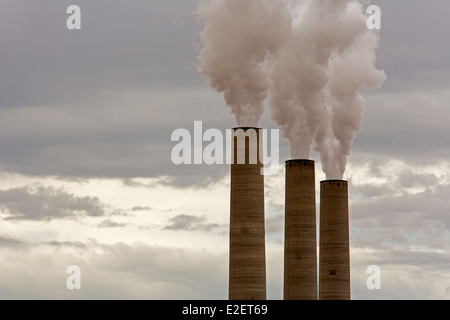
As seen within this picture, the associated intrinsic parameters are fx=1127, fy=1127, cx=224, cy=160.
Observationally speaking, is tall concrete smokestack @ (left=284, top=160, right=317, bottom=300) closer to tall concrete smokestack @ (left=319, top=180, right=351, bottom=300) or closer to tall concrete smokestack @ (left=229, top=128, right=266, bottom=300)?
tall concrete smokestack @ (left=319, top=180, right=351, bottom=300)

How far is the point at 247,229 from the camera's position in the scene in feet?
247

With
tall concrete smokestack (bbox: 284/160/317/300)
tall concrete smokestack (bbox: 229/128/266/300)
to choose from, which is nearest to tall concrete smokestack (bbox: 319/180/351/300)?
tall concrete smokestack (bbox: 284/160/317/300)

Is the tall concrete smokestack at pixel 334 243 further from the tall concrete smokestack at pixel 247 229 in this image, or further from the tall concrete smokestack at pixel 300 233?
the tall concrete smokestack at pixel 247 229

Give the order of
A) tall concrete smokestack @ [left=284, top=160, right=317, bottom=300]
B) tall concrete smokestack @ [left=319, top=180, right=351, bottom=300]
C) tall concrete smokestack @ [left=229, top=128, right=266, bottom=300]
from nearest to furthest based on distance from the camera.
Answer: tall concrete smokestack @ [left=229, top=128, right=266, bottom=300]
tall concrete smokestack @ [left=284, top=160, right=317, bottom=300]
tall concrete smokestack @ [left=319, top=180, right=351, bottom=300]

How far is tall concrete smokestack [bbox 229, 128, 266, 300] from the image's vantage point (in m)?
75.3

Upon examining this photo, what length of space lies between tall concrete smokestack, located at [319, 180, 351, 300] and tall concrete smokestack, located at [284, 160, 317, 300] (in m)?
4.37

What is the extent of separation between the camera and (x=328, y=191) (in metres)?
89.8

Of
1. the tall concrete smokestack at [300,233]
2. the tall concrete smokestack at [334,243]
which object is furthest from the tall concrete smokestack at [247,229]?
the tall concrete smokestack at [334,243]

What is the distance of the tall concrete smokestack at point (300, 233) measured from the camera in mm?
83562

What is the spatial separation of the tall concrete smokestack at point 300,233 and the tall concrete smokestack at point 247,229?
307 inches
